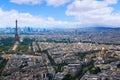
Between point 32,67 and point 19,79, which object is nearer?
point 19,79

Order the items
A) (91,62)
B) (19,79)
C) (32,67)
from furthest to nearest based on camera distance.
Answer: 1. (91,62)
2. (32,67)
3. (19,79)

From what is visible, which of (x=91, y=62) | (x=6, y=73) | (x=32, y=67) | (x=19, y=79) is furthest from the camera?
(x=91, y=62)

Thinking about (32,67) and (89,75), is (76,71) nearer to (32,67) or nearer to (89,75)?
(89,75)

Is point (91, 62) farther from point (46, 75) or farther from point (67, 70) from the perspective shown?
point (46, 75)

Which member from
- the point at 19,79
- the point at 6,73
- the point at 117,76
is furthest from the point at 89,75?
the point at 6,73

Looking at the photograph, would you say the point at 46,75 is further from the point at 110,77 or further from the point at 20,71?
the point at 110,77

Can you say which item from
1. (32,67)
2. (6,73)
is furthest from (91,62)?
(6,73)

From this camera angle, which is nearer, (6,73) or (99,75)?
(99,75)

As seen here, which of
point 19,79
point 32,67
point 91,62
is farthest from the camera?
point 91,62

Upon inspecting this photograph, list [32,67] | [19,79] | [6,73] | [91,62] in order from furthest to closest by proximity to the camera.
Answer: [91,62], [32,67], [6,73], [19,79]
